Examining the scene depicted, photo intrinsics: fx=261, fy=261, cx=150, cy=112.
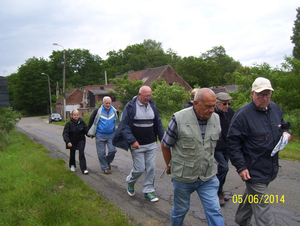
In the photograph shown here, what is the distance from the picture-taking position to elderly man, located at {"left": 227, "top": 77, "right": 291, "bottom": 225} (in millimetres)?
3041

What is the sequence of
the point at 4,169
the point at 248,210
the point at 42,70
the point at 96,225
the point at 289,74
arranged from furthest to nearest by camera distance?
1. the point at 42,70
2. the point at 289,74
3. the point at 4,169
4. the point at 96,225
5. the point at 248,210

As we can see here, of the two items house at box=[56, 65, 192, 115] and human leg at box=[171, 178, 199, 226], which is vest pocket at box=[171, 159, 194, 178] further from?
house at box=[56, 65, 192, 115]

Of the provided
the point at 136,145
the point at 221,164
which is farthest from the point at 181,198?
the point at 136,145

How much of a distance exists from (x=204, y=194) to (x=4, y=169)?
6.06 meters

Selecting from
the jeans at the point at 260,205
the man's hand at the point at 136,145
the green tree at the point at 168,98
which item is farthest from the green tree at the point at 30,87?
the jeans at the point at 260,205

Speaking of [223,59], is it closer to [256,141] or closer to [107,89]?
[107,89]

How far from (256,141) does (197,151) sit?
2.35 ft

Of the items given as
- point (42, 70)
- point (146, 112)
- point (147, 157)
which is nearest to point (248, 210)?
point (147, 157)

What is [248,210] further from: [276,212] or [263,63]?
[263,63]

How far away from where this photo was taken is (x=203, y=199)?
9.98 feet

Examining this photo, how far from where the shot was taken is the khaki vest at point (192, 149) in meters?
2.98

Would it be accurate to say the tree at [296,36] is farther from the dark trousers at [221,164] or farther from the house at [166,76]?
the dark trousers at [221,164]

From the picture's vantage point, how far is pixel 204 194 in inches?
120

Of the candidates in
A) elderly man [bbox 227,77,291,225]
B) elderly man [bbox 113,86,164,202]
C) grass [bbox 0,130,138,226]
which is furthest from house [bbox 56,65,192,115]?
elderly man [bbox 227,77,291,225]
